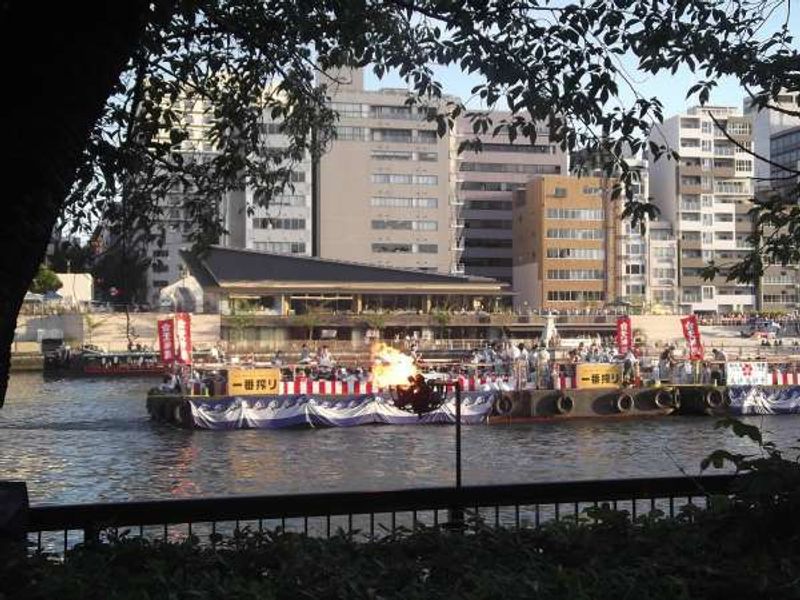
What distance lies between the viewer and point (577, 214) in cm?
8519

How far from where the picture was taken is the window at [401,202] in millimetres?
83562

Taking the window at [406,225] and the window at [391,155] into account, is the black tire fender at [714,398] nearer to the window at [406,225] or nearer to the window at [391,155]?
the window at [406,225]

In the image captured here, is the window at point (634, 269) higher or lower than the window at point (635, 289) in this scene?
higher

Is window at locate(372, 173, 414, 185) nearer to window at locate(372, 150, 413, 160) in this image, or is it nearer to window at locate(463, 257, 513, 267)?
window at locate(372, 150, 413, 160)

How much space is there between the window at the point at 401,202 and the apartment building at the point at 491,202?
8274 mm

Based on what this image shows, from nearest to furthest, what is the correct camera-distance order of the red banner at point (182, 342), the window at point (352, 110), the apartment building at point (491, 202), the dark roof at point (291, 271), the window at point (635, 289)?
1. the red banner at point (182, 342)
2. the dark roof at point (291, 271)
3. the window at point (352, 110)
4. the window at point (635, 289)
5. the apartment building at point (491, 202)

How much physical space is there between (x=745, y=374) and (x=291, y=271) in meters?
42.7

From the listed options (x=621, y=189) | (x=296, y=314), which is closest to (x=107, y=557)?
(x=621, y=189)

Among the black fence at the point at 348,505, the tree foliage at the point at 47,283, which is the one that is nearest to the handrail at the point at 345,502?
the black fence at the point at 348,505

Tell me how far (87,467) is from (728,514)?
21.3 m

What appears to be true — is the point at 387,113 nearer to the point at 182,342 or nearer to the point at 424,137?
the point at 424,137

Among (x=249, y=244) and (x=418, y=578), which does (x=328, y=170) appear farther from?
(x=418, y=578)

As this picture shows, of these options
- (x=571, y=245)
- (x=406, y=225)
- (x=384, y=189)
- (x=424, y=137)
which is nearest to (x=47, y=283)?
(x=384, y=189)

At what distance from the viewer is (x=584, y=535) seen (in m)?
4.30
